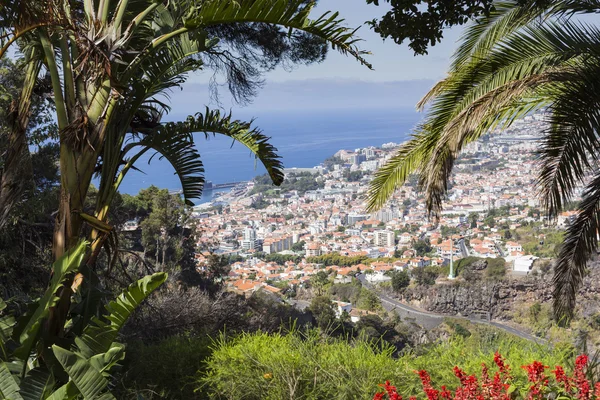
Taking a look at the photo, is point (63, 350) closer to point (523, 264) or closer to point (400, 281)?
point (400, 281)

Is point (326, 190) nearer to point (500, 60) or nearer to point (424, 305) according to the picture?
point (424, 305)

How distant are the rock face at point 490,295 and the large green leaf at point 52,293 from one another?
1059 cm

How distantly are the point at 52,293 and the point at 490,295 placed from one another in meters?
11.7

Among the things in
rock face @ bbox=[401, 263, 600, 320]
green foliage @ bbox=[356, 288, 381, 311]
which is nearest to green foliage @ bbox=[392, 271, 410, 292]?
rock face @ bbox=[401, 263, 600, 320]

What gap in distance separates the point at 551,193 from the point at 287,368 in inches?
94.7

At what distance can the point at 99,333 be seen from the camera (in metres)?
2.76

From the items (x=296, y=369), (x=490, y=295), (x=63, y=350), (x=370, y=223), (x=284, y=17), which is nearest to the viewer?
(x=63, y=350)

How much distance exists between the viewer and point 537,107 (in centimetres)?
488

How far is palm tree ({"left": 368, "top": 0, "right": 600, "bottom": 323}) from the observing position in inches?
160

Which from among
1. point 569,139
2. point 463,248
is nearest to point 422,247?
point 463,248

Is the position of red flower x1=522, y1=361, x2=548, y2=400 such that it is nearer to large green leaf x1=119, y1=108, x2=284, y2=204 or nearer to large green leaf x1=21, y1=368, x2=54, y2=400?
large green leaf x1=21, y1=368, x2=54, y2=400

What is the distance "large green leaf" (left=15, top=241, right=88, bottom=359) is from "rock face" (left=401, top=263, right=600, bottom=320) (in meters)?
10.6

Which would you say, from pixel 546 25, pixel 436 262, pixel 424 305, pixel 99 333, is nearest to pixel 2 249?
pixel 99 333

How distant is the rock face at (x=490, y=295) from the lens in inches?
480
